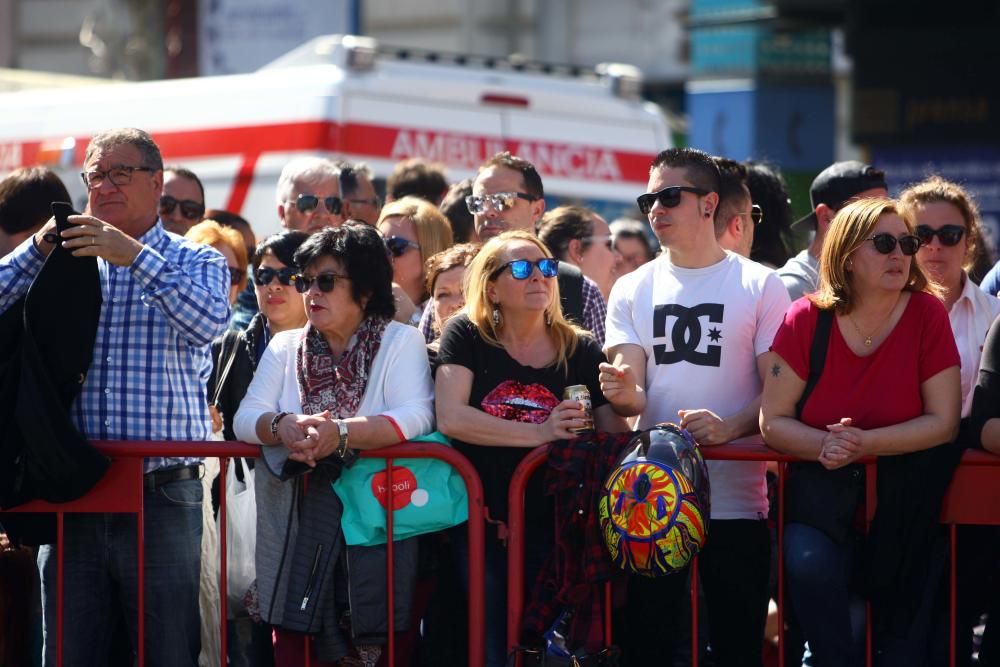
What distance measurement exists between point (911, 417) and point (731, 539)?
2.35 feet

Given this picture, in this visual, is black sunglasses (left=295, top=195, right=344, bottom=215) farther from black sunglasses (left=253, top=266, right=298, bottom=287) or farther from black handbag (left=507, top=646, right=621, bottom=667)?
black handbag (left=507, top=646, right=621, bottom=667)

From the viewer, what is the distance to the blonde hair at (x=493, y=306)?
5406 millimetres

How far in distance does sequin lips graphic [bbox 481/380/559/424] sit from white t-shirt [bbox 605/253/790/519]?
349 millimetres

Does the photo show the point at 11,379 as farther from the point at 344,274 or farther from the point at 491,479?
the point at 491,479

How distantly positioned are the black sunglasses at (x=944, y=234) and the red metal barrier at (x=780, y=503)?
4.06 ft

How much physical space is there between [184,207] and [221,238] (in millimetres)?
789

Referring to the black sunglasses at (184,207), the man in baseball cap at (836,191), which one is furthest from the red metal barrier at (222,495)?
the black sunglasses at (184,207)

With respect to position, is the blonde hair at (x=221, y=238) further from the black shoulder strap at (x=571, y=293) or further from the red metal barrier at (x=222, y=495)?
the red metal barrier at (x=222, y=495)

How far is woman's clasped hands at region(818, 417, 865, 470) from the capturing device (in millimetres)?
4965

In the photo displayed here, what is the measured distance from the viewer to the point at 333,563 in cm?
521

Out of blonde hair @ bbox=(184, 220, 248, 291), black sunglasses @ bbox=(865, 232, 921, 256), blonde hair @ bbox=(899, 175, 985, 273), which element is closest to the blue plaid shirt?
blonde hair @ bbox=(184, 220, 248, 291)

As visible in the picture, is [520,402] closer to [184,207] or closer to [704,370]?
[704,370]

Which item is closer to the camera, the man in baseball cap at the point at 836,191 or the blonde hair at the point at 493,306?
the blonde hair at the point at 493,306

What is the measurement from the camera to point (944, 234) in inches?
240
